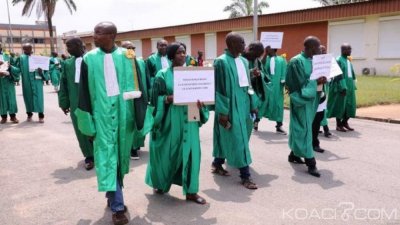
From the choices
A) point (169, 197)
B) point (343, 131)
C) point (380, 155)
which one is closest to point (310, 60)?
point (380, 155)

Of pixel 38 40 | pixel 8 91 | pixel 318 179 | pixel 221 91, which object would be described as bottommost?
pixel 318 179

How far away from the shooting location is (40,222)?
4.20m

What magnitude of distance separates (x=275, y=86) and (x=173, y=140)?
16.8 feet

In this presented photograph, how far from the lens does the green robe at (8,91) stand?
10391 mm

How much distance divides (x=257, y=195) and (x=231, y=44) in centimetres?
192

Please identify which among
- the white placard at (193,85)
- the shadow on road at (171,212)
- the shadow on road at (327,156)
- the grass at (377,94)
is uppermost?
the white placard at (193,85)

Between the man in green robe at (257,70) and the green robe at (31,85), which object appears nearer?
the man in green robe at (257,70)

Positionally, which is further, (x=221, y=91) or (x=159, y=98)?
(x=221, y=91)

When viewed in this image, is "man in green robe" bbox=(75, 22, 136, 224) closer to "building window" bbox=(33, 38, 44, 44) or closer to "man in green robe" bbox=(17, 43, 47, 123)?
"man in green robe" bbox=(17, 43, 47, 123)

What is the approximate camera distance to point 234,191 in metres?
5.12

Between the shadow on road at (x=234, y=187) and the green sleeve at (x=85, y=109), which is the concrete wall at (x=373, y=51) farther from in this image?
the green sleeve at (x=85, y=109)

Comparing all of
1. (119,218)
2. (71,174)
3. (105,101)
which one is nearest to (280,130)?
(71,174)

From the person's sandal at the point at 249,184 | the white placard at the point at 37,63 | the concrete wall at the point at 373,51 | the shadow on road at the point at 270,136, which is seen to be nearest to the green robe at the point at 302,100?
the person's sandal at the point at 249,184

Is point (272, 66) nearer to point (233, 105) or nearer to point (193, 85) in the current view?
point (233, 105)
